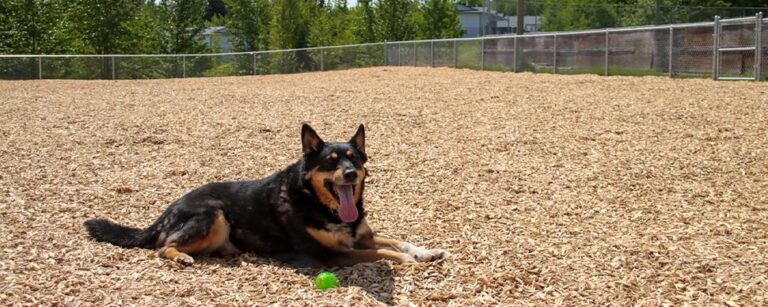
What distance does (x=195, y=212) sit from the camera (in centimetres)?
569

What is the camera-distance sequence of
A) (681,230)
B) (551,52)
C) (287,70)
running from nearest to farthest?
(681,230)
(551,52)
(287,70)

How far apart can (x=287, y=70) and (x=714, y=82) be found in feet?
71.1

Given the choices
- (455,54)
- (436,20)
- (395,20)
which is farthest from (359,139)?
(436,20)

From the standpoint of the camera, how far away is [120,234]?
238 inches

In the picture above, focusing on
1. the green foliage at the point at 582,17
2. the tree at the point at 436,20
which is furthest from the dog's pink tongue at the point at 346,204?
the green foliage at the point at 582,17

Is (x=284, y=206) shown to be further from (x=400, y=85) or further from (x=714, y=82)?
(x=400, y=85)

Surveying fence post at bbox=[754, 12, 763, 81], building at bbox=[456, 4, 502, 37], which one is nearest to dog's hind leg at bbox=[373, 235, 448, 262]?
fence post at bbox=[754, 12, 763, 81]

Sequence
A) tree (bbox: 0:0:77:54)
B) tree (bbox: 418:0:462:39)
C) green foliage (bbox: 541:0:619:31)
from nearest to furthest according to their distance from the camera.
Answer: tree (bbox: 0:0:77:54), tree (bbox: 418:0:462:39), green foliage (bbox: 541:0:619:31)

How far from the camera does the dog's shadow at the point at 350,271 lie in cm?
499

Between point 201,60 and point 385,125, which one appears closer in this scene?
point 385,125

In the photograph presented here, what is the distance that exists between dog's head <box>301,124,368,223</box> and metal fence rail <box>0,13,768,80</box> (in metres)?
13.6

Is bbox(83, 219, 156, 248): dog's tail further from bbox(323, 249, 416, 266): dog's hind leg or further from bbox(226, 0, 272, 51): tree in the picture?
bbox(226, 0, 272, 51): tree

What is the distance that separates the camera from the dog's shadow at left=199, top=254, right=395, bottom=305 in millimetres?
4988

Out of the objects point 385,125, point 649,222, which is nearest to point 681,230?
point 649,222
